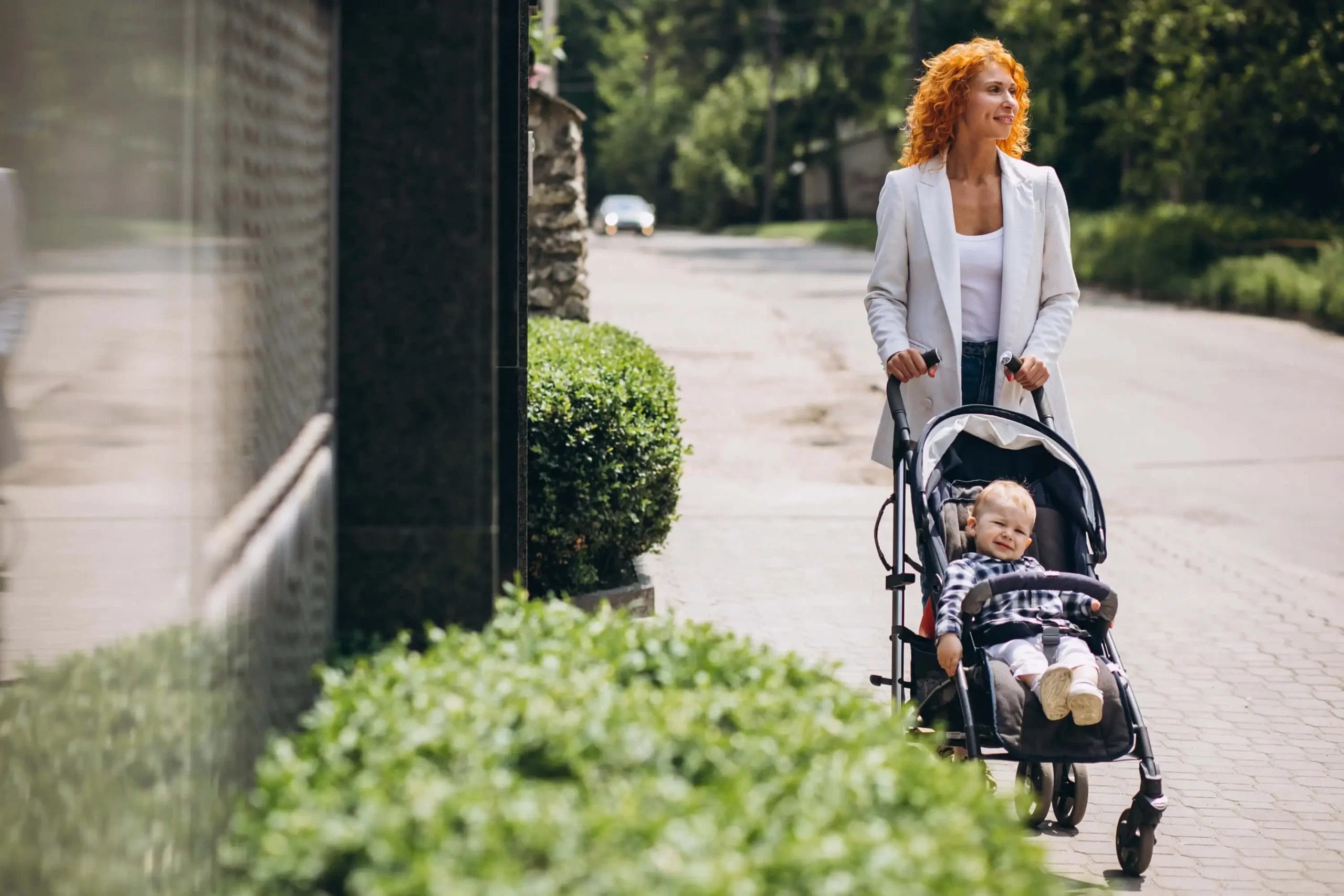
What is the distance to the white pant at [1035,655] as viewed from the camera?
14.3 ft

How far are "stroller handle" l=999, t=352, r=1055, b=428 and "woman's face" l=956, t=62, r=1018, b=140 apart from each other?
70 centimetres

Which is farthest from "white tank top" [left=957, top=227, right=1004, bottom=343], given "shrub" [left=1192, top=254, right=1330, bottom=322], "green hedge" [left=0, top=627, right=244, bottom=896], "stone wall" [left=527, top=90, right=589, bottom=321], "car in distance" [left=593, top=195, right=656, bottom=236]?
"car in distance" [left=593, top=195, right=656, bottom=236]

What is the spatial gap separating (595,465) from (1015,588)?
2673mm

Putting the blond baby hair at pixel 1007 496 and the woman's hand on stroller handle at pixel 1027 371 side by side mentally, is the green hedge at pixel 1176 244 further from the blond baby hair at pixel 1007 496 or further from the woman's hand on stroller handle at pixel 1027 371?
the blond baby hair at pixel 1007 496

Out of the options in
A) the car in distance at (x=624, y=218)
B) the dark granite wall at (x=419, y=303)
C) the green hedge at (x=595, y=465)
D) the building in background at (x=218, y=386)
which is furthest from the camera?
the car in distance at (x=624, y=218)

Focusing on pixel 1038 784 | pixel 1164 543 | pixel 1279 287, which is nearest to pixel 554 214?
pixel 1164 543

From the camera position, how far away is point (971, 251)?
5277 millimetres

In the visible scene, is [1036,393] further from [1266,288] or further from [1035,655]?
[1266,288]

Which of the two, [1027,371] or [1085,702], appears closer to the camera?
[1085,702]

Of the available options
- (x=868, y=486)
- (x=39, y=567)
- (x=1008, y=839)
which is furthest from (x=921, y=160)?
(x=868, y=486)

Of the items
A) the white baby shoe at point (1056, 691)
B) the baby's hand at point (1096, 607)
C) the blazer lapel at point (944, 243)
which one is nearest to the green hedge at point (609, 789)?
the white baby shoe at point (1056, 691)

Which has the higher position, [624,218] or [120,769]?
[624,218]

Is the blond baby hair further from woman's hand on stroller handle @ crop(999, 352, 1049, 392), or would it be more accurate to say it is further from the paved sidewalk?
the paved sidewalk

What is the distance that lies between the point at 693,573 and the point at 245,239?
5834mm
